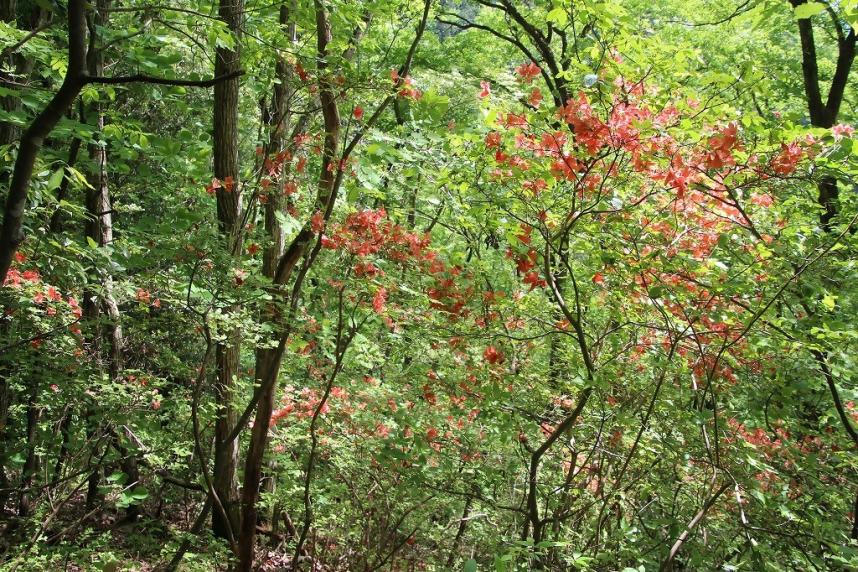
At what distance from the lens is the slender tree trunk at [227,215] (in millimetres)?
3980

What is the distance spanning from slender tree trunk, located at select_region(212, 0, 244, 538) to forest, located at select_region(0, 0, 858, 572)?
24 millimetres

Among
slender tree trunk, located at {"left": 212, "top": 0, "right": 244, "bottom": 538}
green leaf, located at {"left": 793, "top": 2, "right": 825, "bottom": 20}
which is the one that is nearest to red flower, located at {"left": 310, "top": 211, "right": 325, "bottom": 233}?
slender tree trunk, located at {"left": 212, "top": 0, "right": 244, "bottom": 538}

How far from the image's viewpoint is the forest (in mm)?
2898

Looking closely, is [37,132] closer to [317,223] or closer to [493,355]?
[317,223]

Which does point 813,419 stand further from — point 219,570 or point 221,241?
point 219,570

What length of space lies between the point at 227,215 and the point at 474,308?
192cm

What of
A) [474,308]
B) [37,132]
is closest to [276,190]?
[474,308]

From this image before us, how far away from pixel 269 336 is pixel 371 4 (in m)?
2.27

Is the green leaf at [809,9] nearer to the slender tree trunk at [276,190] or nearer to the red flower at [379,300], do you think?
the red flower at [379,300]

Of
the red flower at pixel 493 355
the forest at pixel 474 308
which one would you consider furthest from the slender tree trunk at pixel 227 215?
the red flower at pixel 493 355

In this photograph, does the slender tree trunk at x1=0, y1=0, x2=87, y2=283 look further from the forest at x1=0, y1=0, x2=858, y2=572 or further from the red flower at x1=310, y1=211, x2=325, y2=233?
the red flower at x1=310, y1=211, x2=325, y2=233

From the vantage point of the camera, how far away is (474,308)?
4.23m

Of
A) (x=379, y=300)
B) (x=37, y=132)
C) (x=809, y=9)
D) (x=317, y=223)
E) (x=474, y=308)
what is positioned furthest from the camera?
(x=474, y=308)

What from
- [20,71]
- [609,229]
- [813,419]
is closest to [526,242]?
[609,229]
